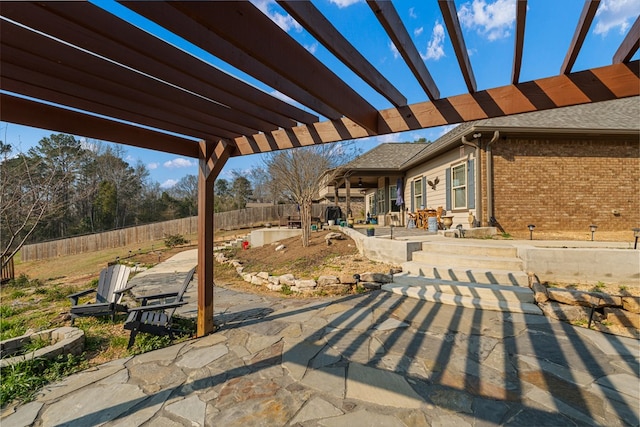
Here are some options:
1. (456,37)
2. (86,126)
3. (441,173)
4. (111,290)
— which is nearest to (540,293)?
(456,37)

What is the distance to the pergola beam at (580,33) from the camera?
1446 mm

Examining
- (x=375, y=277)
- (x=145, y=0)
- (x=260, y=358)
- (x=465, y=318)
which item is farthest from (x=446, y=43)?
(x=375, y=277)

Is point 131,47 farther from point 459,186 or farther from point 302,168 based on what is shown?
point 459,186

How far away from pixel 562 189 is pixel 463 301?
643cm

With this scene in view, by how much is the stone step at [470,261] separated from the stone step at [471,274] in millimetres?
121

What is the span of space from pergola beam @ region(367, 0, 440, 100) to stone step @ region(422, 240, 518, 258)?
4232mm

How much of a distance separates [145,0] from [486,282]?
17.4ft

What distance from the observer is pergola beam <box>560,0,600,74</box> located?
145cm

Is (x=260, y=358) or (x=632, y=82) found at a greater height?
(x=632, y=82)

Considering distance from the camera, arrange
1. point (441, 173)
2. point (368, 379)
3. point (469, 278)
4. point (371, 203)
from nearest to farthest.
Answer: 1. point (368, 379)
2. point (469, 278)
3. point (441, 173)
4. point (371, 203)

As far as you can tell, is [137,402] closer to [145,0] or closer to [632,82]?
[145,0]

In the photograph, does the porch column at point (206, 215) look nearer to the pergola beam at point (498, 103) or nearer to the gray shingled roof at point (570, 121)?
the pergola beam at point (498, 103)

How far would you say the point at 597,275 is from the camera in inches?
171

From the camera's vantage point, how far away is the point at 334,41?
162cm
